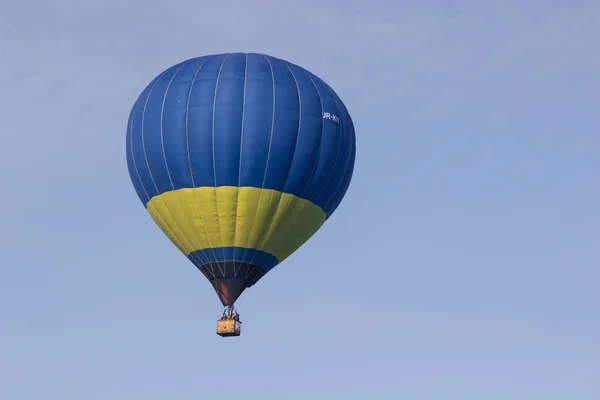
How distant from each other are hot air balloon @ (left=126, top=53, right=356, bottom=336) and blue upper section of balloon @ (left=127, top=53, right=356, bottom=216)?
0.11 ft

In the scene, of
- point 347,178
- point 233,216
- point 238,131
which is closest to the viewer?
point 238,131

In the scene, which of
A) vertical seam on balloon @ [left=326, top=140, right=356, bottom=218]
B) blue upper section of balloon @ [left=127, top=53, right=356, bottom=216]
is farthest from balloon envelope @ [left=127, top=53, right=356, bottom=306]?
vertical seam on balloon @ [left=326, top=140, right=356, bottom=218]

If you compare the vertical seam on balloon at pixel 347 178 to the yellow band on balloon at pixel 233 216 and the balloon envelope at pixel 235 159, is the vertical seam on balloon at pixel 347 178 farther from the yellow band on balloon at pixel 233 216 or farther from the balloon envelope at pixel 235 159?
the yellow band on balloon at pixel 233 216

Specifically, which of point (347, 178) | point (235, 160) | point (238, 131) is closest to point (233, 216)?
point (235, 160)

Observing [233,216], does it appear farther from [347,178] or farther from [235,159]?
[347,178]

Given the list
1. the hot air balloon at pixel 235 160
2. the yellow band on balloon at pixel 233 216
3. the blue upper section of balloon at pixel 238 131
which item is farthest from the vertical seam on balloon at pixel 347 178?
the yellow band on balloon at pixel 233 216

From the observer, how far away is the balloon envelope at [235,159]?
5597 cm

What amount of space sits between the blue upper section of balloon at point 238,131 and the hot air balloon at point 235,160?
3 centimetres

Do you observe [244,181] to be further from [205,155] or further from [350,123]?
[350,123]

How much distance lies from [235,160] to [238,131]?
0.96 meters

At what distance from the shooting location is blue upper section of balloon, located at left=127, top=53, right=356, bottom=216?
183 ft

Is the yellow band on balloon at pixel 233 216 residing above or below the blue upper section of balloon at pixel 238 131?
below

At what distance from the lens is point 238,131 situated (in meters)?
55.8

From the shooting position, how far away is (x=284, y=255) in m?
58.2
